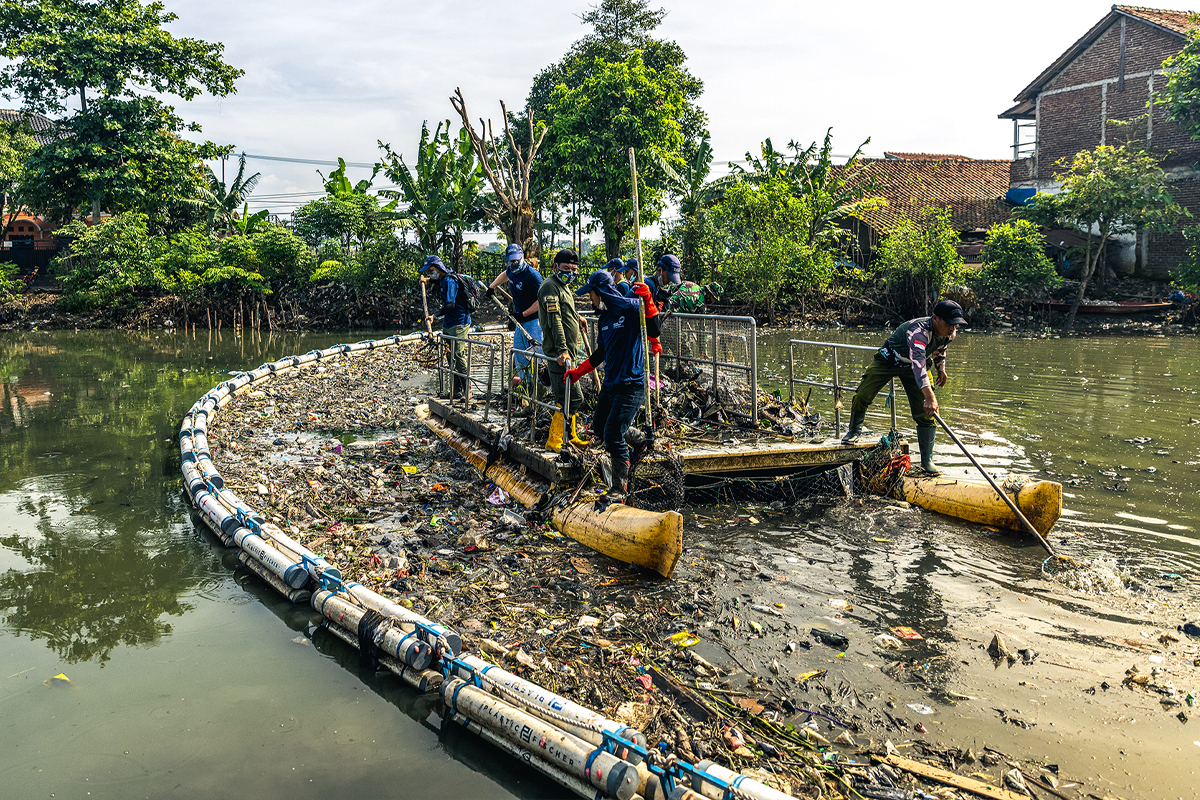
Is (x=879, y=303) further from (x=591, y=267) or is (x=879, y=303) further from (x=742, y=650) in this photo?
(x=742, y=650)

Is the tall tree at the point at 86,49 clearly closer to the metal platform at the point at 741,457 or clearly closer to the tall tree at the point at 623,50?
the tall tree at the point at 623,50

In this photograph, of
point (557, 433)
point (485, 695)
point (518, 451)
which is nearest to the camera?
point (485, 695)

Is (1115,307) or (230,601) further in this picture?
(1115,307)

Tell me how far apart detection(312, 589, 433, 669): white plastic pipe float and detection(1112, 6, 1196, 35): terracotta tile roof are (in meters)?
34.5

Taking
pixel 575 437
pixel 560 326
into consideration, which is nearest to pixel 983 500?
pixel 575 437

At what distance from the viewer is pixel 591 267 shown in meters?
34.8

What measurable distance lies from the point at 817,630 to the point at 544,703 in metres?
2.11

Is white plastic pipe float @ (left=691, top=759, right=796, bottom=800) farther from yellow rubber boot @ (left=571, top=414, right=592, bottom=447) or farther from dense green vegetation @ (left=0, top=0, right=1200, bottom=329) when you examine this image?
dense green vegetation @ (left=0, top=0, right=1200, bottom=329)

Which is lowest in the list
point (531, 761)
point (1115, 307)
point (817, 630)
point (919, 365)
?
point (531, 761)

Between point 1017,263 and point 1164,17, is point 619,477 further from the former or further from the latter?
point 1164,17

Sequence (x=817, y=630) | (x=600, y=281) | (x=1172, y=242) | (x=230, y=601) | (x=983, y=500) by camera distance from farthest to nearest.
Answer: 1. (x=1172, y=242)
2. (x=983, y=500)
3. (x=600, y=281)
4. (x=230, y=601)
5. (x=817, y=630)

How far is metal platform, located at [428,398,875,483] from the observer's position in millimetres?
7051

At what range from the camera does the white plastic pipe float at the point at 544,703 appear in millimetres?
3568

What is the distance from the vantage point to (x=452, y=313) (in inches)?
419
